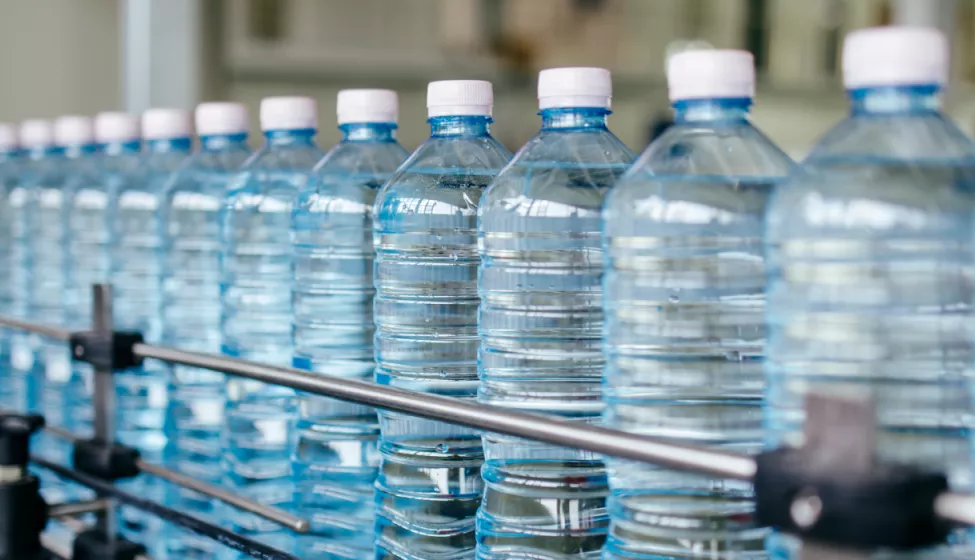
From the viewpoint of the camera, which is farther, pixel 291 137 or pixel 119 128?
pixel 119 128

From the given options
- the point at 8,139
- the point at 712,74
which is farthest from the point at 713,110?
the point at 8,139

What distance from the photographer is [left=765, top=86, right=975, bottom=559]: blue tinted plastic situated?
0.75m

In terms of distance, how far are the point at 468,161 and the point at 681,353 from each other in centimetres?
32

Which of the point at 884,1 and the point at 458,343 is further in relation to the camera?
the point at 884,1

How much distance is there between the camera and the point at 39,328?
153cm

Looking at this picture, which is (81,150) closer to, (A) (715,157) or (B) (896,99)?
(A) (715,157)

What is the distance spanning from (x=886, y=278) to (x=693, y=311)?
7.6 inches

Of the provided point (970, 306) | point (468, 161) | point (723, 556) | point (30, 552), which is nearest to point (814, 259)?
point (970, 306)

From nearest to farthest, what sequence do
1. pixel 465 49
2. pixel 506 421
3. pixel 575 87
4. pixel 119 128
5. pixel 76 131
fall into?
1. pixel 506 421
2. pixel 575 87
3. pixel 119 128
4. pixel 76 131
5. pixel 465 49

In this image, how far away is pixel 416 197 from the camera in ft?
3.76

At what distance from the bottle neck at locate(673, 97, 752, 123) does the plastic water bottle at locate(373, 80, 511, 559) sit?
0.26 meters

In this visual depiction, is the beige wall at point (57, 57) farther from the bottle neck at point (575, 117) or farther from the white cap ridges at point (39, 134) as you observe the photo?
the bottle neck at point (575, 117)

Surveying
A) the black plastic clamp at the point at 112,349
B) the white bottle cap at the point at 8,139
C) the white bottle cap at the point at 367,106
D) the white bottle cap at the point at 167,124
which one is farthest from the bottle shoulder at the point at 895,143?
the white bottle cap at the point at 8,139

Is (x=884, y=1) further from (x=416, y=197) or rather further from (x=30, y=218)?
(x=416, y=197)
